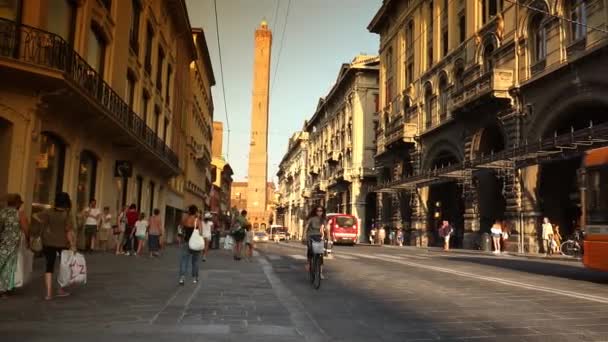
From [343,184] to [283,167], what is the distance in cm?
6541

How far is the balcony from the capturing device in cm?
2728

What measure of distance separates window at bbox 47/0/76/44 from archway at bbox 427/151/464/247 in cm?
2616

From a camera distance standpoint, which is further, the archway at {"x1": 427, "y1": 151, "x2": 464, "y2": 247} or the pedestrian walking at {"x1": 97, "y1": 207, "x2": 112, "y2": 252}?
the archway at {"x1": 427, "y1": 151, "x2": 464, "y2": 247}

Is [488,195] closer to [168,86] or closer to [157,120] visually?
[157,120]

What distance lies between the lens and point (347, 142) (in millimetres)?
59719

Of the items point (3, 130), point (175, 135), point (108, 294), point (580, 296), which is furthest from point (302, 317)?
point (175, 135)

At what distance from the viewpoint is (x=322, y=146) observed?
75.6 metres

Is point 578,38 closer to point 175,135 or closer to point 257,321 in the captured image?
point 257,321

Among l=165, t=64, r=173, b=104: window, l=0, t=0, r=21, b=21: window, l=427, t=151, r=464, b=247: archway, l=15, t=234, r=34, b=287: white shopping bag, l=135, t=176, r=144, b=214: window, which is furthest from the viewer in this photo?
l=427, t=151, r=464, b=247: archway

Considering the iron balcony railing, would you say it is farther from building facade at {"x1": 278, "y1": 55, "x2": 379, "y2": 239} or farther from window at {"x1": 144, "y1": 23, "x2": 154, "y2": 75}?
→ building facade at {"x1": 278, "y1": 55, "x2": 379, "y2": 239}

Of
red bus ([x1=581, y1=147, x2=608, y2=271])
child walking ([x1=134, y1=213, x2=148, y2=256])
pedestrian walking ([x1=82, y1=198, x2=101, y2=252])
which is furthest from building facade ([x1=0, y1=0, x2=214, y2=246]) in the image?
red bus ([x1=581, y1=147, x2=608, y2=271])

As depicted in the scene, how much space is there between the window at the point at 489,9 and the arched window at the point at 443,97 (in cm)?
555

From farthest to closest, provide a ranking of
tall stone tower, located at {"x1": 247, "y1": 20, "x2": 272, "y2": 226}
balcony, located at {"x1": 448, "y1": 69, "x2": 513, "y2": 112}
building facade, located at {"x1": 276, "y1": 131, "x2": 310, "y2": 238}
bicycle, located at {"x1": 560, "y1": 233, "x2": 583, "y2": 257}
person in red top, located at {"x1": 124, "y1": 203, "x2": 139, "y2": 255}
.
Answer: building facade, located at {"x1": 276, "y1": 131, "x2": 310, "y2": 238}
tall stone tower, located at {"x1": 247, "y1": 20, "x2": 272, "y2": 226}
balcony, located at {"x1": 448, "y1": 69, "x2": 513, "y2": 112}
bicycle, located at {"x1": 560, "y1": 233, "x2": 583, "y2": 257}
person in red top, located at {"x1": 124, "y1": 203, "x2": 139, "y2": 255}

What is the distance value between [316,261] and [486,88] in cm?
2100
